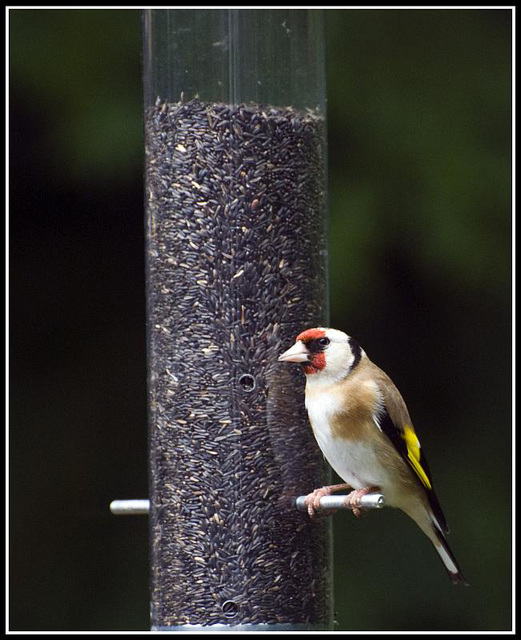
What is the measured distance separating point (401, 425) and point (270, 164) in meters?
0.88

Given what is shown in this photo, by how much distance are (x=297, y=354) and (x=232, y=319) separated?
220 millimetres

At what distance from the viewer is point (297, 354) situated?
15.0 feet

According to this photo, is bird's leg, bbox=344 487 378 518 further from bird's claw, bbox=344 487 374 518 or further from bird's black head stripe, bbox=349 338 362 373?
bird's black head stripe, bbox=349 338 362 373

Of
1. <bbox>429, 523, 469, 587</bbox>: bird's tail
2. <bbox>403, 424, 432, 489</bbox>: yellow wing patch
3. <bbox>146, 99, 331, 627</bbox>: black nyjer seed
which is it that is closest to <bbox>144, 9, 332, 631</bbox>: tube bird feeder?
<bbox>146, 99, 331, 627</bbox>: black nyjer seed

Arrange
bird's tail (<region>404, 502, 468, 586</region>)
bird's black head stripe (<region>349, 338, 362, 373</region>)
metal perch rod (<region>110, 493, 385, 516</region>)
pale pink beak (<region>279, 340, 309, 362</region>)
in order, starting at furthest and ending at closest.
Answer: bird's tail (<region>404, 502, 468, 586</region>) < bird's black head stripe (<region>349, 338, 362, 373</region>) < pale pink beak (<region>279, 340, 309, 362</region>) < metal perch rod (<region>110, 493, 385, 516</region>)

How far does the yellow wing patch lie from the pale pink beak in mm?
440

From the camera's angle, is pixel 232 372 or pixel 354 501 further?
pixel 232 372

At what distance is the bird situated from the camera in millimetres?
4629

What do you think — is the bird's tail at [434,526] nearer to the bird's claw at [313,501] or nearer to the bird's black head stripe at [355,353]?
the bird's claw at [313,501]

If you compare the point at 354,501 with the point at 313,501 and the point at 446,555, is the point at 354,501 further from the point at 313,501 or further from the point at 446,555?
the point at 446,555

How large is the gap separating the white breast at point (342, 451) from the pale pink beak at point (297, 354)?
0.13 meters

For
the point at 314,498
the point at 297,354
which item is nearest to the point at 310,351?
the point at 297,354

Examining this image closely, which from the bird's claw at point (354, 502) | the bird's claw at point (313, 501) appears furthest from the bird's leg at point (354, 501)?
the bird's claw at point (313, 501)

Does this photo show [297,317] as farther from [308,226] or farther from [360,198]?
[360,198]
